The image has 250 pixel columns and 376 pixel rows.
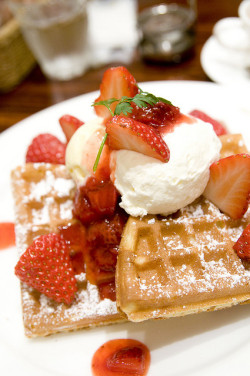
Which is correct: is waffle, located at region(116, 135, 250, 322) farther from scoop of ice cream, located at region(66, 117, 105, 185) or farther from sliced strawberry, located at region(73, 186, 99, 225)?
scoop of ice cream, located at region(66, 117, 105, 185)

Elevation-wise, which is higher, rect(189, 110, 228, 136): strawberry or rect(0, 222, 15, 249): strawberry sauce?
rect(189, 110, 228, 136): strawberry

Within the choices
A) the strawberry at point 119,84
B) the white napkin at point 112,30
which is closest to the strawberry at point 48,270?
the strawberry at point 119,84

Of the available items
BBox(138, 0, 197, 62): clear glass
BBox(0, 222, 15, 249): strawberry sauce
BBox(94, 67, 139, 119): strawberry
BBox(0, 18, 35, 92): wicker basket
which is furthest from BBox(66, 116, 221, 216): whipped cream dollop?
BBox(0, 18, 35, 92): wicker basket

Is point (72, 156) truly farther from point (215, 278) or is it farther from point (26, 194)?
point (215, 278)

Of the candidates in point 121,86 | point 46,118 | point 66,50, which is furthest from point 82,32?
point 121,86

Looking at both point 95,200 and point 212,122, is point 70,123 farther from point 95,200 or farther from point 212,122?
point 212,122

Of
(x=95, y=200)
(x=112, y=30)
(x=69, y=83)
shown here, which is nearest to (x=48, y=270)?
(x=95, y=200)
